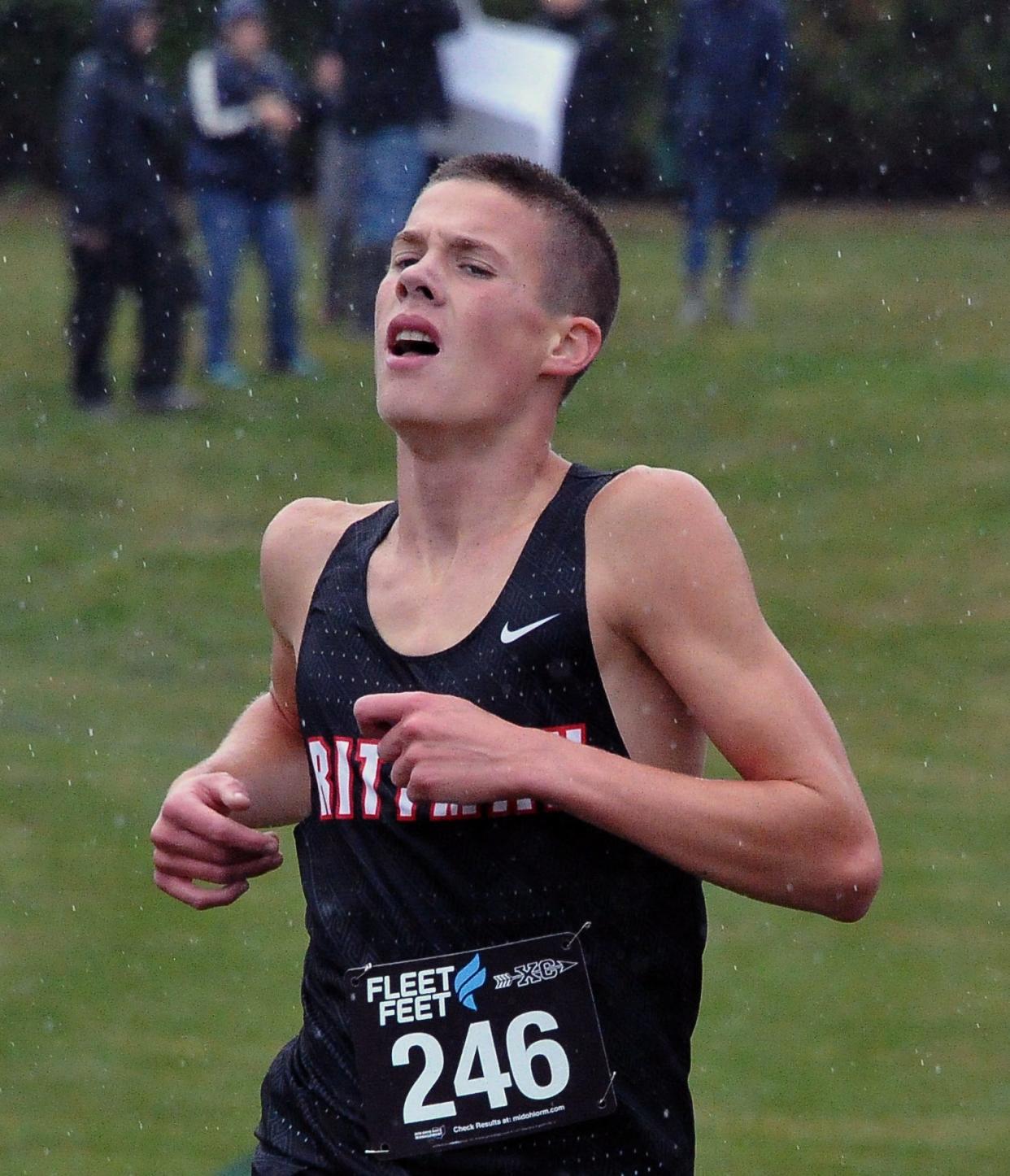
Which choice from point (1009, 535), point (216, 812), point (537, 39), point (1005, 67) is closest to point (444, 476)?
point (216, 812)

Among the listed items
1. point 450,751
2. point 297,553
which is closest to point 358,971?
point 450,751

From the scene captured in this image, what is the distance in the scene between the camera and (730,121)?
1315 centimetres

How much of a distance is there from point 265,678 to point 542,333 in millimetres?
5391

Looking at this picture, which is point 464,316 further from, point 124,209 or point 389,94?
point 389,94

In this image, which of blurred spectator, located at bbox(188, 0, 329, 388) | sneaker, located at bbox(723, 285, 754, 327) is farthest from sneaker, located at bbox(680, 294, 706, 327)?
blurred spectator, located at bbox(188, 0, 329, 388)

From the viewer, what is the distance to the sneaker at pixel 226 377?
11.9 metres

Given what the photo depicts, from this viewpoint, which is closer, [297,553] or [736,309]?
[297,553]

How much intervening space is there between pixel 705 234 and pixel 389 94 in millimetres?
2530

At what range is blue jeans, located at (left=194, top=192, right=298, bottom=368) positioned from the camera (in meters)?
11.6

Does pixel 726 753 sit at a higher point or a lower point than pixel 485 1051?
higher

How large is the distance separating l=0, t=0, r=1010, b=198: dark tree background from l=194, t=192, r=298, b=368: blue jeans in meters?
8.27

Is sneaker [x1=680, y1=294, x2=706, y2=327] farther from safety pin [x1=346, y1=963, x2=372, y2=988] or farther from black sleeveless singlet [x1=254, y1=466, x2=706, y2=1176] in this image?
safety pin [x1=346, y1=963, x2=372, y2=988]

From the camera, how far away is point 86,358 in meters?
11.6

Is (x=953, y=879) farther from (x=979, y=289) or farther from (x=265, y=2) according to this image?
(x=265, y=2)
